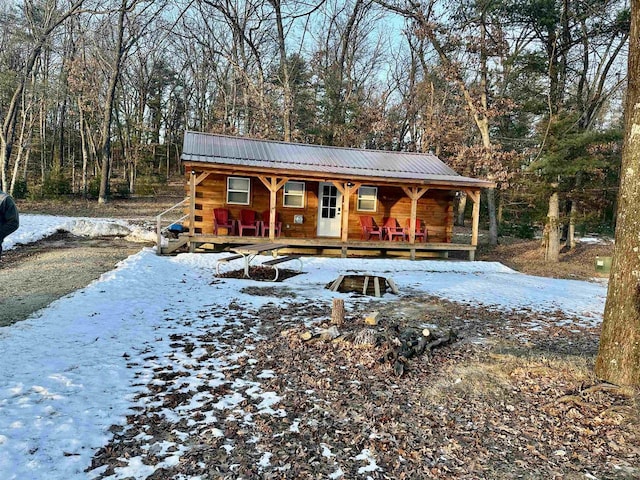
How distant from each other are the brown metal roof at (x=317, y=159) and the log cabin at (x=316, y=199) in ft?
0.12

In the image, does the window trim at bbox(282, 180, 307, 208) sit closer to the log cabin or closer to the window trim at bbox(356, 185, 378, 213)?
the log cabin

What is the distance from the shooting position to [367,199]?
15383 mm

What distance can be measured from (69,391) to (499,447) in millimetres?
3496

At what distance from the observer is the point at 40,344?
15.2 ft

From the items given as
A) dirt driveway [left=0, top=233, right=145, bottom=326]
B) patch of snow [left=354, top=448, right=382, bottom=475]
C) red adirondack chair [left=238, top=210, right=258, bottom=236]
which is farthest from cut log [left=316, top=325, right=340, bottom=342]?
red adirondack chair [left=238, top=210, right=258, bottom=236]

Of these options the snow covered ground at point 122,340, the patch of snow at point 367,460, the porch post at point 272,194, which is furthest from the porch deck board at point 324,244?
the patch of snow at point 367,460

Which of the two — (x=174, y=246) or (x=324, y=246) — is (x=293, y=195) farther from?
(x=174, y=246)

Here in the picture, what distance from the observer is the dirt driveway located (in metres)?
6.44

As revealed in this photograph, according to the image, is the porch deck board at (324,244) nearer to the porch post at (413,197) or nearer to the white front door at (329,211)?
the porch post at (413,197)

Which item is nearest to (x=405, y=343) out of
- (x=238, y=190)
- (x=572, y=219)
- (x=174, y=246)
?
(x=174, y=246)

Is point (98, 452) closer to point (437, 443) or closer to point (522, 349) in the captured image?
point (437, 443)

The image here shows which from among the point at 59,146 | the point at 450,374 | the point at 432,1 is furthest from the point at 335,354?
the point at 59,146

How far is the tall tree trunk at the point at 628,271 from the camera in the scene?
149 inches

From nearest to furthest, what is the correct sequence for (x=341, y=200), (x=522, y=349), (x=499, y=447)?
(x=499, y=447), (x=522, y=349), (x=341, y=200)
